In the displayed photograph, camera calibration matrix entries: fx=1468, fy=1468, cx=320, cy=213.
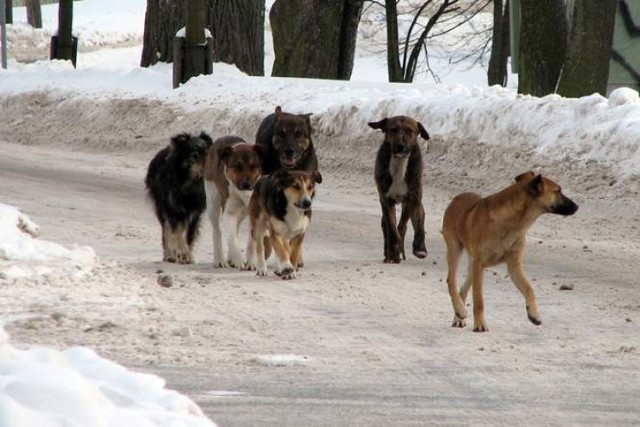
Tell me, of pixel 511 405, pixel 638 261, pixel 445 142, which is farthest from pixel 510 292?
pixel 445 142

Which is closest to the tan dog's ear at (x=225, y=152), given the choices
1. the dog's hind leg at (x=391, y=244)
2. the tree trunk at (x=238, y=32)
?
the dog's hind leg at (x=391, y=244)

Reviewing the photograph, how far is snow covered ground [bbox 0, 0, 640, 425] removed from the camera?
7250mm

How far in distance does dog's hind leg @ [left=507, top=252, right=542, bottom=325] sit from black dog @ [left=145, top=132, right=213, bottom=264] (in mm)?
4213

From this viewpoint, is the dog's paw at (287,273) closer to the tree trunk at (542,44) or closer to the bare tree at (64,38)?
the tree trunk at (542,44)

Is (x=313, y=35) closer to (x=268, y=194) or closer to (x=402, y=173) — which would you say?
(x=402, y=173)

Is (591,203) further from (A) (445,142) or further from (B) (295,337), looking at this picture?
(B) (295,337)

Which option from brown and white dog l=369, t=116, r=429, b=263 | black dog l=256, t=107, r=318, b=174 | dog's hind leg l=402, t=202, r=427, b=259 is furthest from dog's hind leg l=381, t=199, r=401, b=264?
black dog l=256, t=107, r=318, b=174

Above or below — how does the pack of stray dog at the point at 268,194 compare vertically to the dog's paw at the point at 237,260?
above

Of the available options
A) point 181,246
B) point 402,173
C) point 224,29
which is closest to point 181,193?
point 181,246

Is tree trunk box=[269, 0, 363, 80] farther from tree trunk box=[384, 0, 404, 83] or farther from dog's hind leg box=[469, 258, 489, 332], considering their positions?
dog's hind leg box=[469, 258, 489, 332]

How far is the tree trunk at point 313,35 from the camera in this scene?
27.7m

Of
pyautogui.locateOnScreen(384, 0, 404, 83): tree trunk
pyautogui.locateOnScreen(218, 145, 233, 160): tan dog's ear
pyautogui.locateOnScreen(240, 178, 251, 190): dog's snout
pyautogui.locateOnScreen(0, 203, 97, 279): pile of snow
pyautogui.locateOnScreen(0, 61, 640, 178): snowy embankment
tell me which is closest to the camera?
pyautogui.locateOnScreen(0, 203, 97, 279): pile of snow

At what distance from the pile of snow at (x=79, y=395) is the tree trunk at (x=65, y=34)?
29.0 metres

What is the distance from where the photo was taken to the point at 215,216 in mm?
13188
